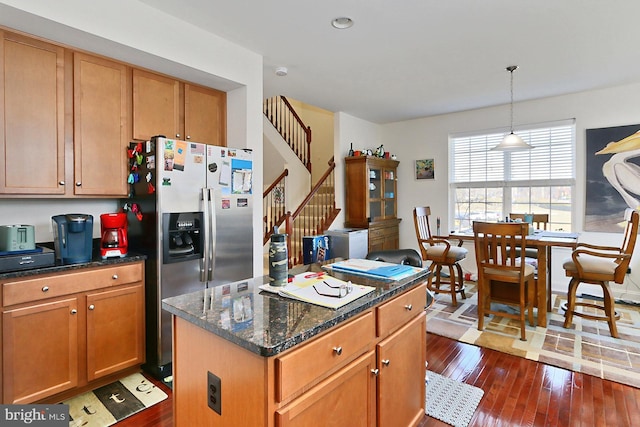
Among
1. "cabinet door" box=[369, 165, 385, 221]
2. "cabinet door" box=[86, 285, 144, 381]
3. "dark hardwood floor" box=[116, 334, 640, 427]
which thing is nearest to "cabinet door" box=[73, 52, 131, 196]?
"cabinet door" box=[86, 285, 144, 381]

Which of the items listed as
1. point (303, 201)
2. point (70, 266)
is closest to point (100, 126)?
point (70, 266)

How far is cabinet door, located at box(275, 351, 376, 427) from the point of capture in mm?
1066

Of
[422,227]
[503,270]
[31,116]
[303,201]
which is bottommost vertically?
[503,270]

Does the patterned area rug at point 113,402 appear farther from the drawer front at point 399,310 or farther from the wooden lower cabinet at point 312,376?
the drawer front at point 399,310

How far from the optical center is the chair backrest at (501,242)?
9.98 feet

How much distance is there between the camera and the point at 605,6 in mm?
2438

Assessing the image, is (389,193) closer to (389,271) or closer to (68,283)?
(389,271)

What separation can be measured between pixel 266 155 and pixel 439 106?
3025 mm

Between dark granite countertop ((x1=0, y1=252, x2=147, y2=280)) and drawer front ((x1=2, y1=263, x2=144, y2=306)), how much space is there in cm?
3

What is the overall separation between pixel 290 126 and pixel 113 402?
510 centimetres

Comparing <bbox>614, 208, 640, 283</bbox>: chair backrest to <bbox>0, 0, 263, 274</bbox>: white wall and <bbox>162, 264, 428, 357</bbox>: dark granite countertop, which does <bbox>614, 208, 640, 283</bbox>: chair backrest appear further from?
<bbox>0, 0, 263, 274</bbox>: white wall

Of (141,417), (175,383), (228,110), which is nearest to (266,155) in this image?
(228,110)

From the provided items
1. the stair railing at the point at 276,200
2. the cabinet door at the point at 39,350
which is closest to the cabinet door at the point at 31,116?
the cabinet door at the point at 39,350

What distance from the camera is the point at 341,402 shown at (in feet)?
4.10
